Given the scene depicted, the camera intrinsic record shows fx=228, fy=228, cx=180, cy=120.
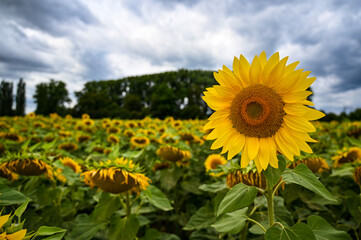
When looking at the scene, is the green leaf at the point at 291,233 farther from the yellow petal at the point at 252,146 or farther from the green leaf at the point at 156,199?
the green leaf at the point at 156,199

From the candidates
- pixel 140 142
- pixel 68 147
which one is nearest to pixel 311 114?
pixel 140 142

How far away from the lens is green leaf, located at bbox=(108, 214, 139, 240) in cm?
153

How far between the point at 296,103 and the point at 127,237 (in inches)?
52.1

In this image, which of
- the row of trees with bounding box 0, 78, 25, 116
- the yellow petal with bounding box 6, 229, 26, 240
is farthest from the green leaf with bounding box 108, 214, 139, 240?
the row of trees with bounding box 0, 78, 25, 116

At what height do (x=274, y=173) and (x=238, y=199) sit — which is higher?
(x=274, y=173)

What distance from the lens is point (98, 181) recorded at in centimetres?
141

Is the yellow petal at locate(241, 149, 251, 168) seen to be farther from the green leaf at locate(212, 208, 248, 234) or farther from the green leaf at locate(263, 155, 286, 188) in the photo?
the green leaf at locate(212, 208, 248, 234)

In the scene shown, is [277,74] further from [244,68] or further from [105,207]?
[105,207]

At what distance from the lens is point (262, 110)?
1.04 meters

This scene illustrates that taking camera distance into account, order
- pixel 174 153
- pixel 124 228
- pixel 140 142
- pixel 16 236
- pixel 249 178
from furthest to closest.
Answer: pixel 140 142 → pixel 174 153 → pixel 124 228 → pixel 249 178 → pixel 16 236

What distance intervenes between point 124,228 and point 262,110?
1.21 metres

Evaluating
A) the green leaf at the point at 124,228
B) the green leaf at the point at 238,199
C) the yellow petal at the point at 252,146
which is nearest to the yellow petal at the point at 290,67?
the yellow petal at the point at 252,146

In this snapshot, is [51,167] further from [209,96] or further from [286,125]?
[286,125]

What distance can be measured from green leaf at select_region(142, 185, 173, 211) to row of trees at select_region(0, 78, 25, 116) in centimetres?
3368
